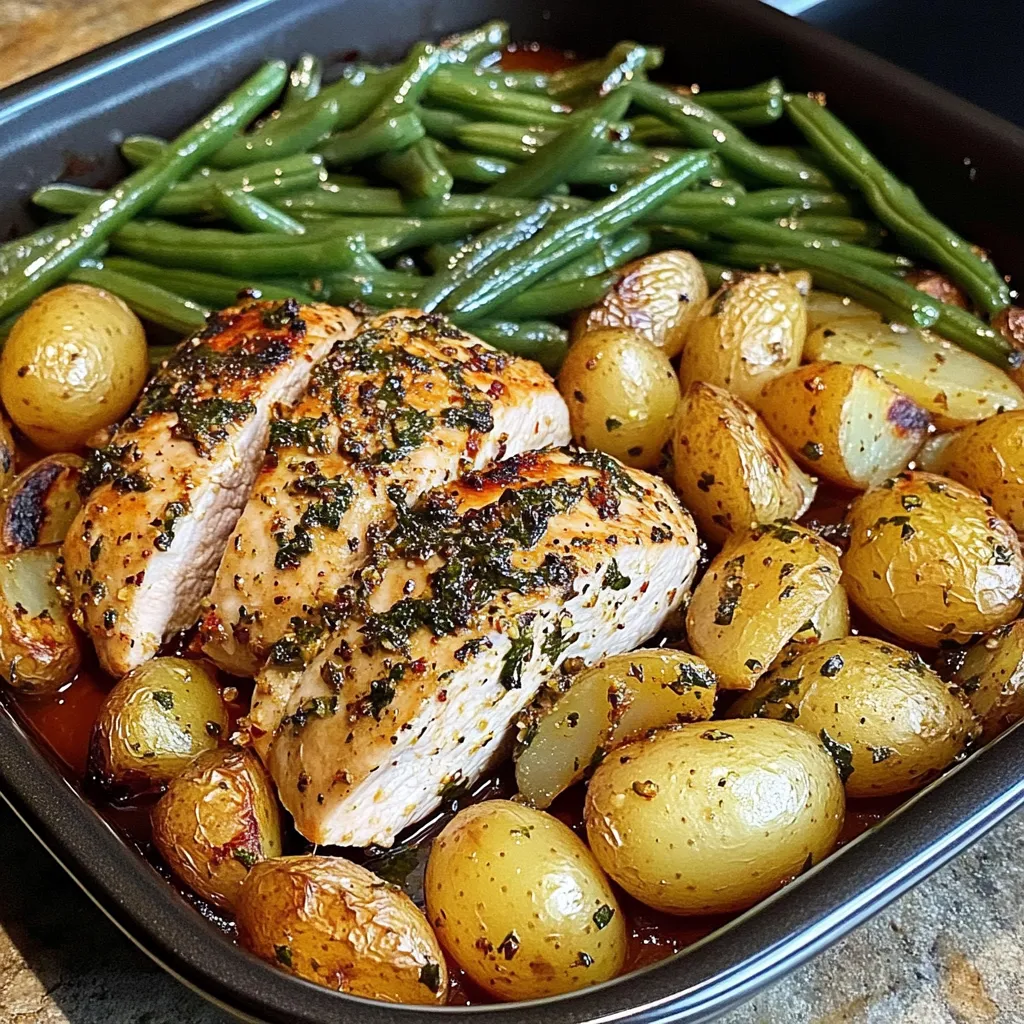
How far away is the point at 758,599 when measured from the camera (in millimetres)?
1569

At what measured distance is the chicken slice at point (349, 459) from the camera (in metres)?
1.54

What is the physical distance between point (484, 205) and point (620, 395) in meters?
0.61

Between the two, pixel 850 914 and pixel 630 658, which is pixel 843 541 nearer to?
pixel 630 658

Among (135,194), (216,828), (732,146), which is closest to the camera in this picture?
(216,828)

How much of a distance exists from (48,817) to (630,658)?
727 mm

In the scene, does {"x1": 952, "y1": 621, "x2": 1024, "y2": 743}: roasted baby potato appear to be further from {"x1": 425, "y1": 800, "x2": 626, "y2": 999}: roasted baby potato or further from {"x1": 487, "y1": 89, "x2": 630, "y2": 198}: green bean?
{"x1": 487, "y1": 89, "x2": 630, "y2": 198}: green bean

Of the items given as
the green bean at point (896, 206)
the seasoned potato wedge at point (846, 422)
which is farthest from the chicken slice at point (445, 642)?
the green bean at point (896, 206)

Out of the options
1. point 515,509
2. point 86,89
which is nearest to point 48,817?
point 515,509

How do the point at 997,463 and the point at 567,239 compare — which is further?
the point at 567,239

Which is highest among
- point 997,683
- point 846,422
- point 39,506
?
point 39,506

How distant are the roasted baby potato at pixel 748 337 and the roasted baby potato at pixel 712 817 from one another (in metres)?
0.78

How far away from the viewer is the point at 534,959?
1247 mm

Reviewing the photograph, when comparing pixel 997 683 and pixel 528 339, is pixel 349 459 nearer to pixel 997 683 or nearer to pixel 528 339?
pixel 528 339

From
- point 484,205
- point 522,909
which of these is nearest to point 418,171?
point 484,205
